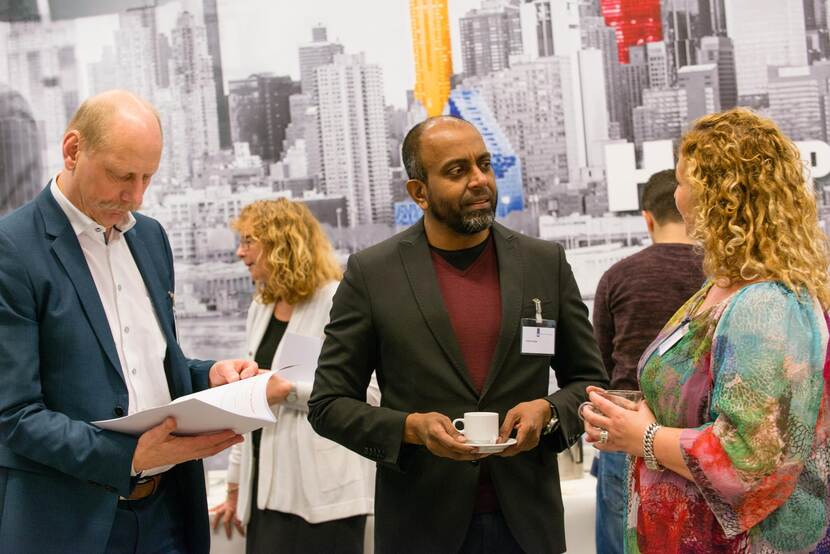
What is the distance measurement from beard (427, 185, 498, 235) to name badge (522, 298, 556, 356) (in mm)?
238

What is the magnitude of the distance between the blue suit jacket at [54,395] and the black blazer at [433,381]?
0.54 metres

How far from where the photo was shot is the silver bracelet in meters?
1.69

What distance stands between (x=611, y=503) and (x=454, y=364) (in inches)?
57.3

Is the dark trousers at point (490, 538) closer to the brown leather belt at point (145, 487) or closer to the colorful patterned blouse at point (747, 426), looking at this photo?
the colorful patterned blouse at point (747, 426)

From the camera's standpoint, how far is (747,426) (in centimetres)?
152

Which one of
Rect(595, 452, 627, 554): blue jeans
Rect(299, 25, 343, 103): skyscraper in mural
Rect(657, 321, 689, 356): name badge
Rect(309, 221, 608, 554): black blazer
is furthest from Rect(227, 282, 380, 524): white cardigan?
Rect(299, 25, 343, 103): skyscraper in mural

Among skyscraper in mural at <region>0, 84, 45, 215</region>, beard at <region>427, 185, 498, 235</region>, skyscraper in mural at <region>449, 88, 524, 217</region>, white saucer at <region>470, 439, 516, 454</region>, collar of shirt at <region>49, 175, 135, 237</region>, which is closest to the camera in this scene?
white saucer at <region>470, 439, 516, 454</region>

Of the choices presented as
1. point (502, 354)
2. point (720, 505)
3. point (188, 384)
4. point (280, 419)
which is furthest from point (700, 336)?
point (280, 419)

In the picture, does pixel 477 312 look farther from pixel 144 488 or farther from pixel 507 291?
pixel 144 488

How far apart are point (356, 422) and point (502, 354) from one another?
0.37m

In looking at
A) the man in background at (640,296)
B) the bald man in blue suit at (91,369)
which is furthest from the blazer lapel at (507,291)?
the man in background at (640,296)

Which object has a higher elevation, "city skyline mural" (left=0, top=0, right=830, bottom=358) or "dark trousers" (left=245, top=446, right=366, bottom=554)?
"city skyline mural" (left=0, top=0, right=830, bottom=358)

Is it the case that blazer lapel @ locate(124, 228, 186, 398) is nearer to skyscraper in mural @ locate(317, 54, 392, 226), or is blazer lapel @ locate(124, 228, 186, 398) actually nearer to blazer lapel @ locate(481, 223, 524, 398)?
blazer lapel @ locate(481, 223, 524, 398)

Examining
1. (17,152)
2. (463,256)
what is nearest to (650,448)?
(463,256)
